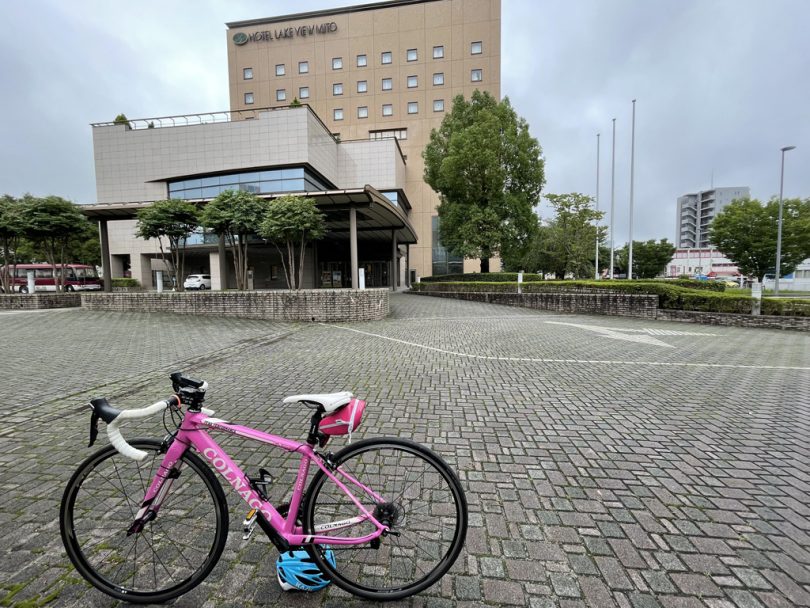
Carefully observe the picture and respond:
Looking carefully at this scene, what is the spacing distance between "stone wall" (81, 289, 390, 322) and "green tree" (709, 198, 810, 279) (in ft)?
99.9

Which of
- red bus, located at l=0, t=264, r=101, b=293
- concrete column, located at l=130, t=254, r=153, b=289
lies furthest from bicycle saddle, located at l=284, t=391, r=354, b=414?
red bus, located at l=0, t=264, r=101, b=293

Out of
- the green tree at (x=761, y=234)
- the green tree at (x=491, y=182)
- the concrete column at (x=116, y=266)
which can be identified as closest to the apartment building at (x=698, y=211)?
the green tree at (x=761, y=234)

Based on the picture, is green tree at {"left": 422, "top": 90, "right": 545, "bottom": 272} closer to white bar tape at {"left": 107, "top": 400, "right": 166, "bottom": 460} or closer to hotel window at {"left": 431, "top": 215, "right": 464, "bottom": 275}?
hotel window at {"left": 431, "top": 215, "right": 464, "bottom": 275}

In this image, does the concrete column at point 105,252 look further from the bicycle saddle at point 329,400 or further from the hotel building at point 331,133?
the bicycle saddle at point 329,400

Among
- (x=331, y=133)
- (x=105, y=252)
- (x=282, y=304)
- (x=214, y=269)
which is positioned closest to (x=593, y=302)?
(x=282, y=304)

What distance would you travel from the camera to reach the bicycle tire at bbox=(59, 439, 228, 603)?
74.1 inches

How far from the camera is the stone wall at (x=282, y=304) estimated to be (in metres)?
13.1

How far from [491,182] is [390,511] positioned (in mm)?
25179

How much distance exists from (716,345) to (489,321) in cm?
613

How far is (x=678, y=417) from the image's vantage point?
171 inches

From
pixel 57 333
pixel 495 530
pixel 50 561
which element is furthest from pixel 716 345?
pixel 57 333

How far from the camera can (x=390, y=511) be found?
1953 mm

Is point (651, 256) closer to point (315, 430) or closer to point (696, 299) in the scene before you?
point (696, 299)

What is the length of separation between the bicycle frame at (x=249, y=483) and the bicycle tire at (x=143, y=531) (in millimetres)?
56
